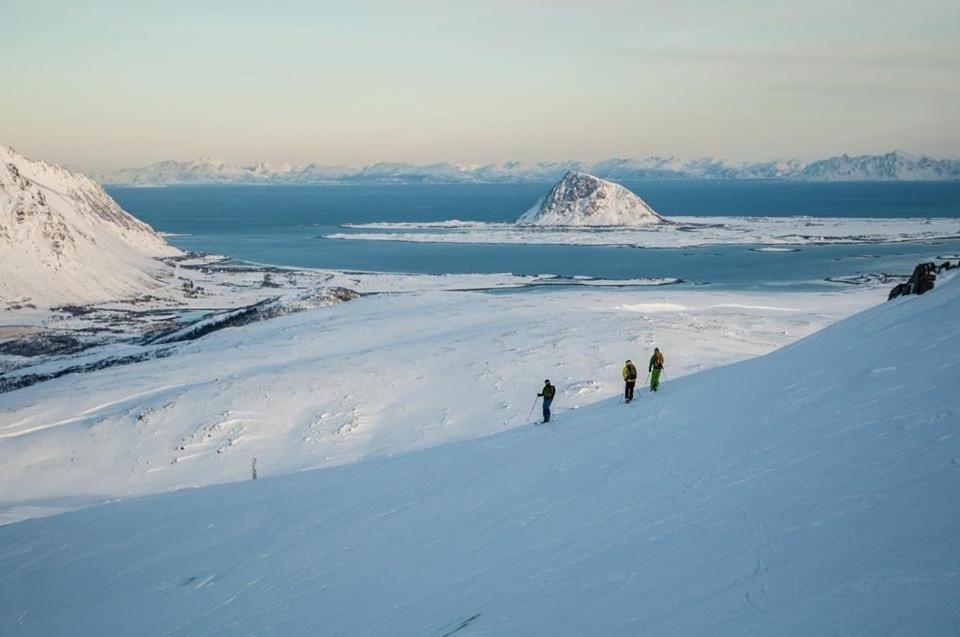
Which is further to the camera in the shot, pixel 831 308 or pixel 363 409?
pixel 831 308

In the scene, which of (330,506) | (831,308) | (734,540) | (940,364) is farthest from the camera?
(831,308)

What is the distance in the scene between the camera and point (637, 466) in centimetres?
1257

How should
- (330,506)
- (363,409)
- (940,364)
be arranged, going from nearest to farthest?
Result: (940,364), (330,506), (363,409)

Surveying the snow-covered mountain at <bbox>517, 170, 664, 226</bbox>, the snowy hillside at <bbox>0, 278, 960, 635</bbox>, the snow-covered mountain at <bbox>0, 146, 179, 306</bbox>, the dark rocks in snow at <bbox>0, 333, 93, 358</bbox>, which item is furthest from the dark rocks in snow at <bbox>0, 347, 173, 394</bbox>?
the snow-covered mountain at <bbox>517, 170, 664, 226</bbox>

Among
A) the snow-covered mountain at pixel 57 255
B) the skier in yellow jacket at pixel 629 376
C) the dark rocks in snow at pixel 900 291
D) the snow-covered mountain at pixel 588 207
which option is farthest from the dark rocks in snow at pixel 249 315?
the snow-covered mountain at pixel 588 207

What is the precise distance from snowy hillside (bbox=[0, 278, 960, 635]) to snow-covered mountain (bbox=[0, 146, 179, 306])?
82018mm

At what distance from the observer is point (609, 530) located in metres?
10.0

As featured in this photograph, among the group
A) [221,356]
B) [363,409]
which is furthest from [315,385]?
[221,356]

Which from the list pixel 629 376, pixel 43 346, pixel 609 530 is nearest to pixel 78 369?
pixel 43 346

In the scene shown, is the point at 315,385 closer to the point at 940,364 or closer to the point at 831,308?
the point at 940,364

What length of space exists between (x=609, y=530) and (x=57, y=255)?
102m

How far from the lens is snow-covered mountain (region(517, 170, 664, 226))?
166625mm

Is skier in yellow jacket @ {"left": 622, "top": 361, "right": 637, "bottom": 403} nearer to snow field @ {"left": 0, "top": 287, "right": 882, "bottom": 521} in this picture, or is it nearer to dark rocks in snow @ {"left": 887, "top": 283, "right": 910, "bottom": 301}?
snow field @ {"left": 0, "top": 287, "right": 882, "bottom": 521}

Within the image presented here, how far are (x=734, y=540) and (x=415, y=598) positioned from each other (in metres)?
4.10
